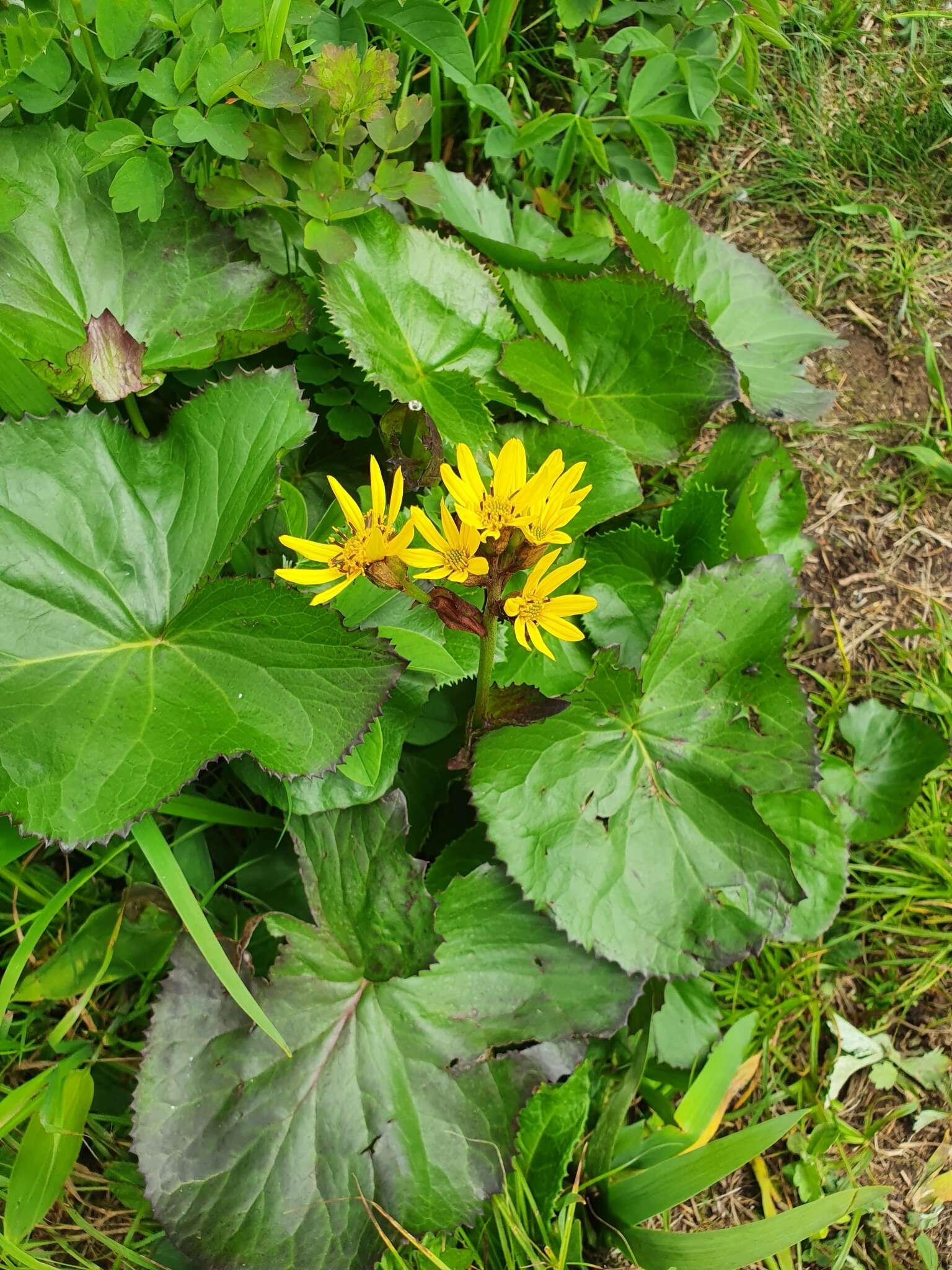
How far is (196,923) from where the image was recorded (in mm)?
1676

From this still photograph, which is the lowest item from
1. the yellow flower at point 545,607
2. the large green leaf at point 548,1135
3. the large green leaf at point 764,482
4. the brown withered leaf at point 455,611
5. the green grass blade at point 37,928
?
the large green leaf at point 548,1135

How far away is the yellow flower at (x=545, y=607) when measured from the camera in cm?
142

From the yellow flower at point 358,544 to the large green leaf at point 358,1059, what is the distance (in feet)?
1.65

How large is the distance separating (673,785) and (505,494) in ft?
2.52

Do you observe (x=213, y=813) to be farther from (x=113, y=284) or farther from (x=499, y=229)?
(x=499, y=229)

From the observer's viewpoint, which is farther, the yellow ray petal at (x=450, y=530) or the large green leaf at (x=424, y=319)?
the large green leaf at (x=424, y=319)

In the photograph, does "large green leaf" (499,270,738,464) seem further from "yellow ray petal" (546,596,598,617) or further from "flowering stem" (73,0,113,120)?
"flowering stem" (73,0,113,120)

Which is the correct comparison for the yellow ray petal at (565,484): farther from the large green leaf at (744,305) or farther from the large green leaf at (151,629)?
the large green leaf at (744,305)

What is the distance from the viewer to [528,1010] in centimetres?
182

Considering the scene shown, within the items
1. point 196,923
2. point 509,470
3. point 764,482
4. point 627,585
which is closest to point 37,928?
point 196,923

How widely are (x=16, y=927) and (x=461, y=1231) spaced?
1.02 m

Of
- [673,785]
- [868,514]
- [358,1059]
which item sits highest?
[868,514]

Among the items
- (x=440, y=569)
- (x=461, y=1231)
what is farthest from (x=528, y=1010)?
(x=440, y=569)

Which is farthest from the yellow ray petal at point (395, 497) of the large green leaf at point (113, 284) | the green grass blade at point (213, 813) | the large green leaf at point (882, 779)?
the large green leaf at point (882, 779)
